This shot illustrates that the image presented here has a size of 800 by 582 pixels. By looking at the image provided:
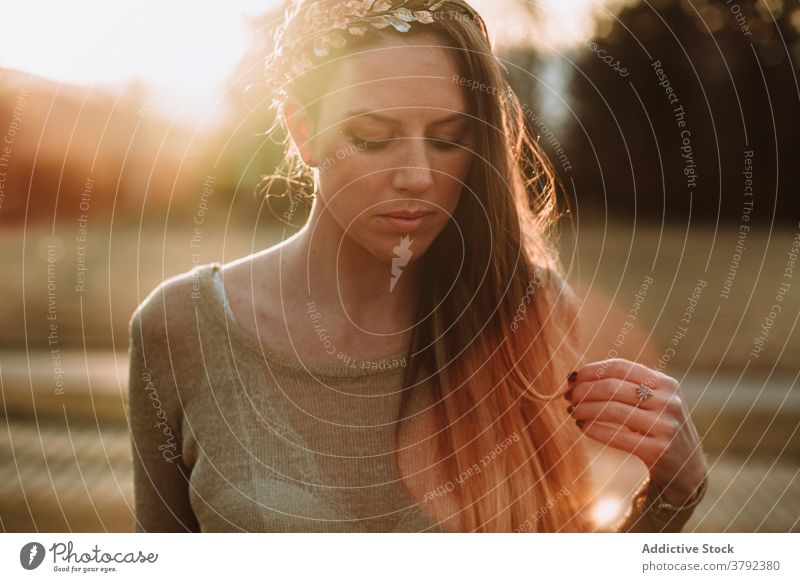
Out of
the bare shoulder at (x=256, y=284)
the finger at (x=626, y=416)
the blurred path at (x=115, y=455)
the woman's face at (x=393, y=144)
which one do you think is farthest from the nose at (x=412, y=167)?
the blurred path at (x=115, y=455)

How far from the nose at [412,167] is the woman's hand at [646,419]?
8.8 inches

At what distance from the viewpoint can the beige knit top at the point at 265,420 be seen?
719 mm

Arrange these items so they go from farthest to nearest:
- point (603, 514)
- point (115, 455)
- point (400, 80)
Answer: point (115, 455) → point (603, 514) → point (400, 80)

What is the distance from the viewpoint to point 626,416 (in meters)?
0.70

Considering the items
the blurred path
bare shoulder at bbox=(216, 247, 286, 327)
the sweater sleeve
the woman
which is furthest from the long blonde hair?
the blurred path

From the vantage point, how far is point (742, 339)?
127 inches

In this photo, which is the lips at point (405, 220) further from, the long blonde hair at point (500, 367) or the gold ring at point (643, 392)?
the gold ring at point (643, 392)

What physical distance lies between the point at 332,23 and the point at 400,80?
0.26ft

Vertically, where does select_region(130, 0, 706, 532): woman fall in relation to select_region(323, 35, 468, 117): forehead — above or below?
below

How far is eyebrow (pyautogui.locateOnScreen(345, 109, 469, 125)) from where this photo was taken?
68cm

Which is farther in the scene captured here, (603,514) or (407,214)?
(603,514)
